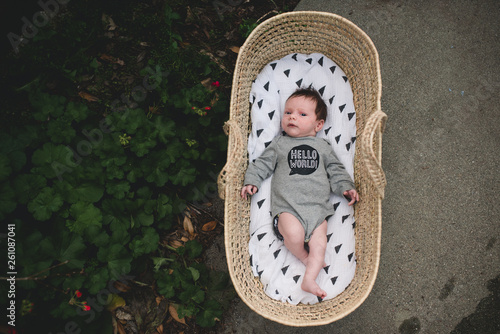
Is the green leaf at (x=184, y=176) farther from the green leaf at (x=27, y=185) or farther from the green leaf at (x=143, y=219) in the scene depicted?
the green leaf at (x=27, y=185)

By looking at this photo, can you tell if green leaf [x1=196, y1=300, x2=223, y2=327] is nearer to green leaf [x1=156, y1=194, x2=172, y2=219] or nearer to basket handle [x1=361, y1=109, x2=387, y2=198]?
green leaf [x1=156, y1=194, x2=172, y2=219]

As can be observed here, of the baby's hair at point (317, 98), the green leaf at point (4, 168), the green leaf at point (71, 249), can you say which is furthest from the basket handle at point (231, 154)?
the green leaf at point (4, 168)

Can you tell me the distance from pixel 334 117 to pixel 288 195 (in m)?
0.67

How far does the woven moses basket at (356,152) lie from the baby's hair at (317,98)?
239 millimetres

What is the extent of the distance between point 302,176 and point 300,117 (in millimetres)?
390

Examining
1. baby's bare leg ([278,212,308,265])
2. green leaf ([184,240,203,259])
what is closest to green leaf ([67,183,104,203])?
green leaf ([184,240,203,259])

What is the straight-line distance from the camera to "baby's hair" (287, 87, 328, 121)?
6.99ft

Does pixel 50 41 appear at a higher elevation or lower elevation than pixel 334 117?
higher

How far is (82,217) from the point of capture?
1.76m

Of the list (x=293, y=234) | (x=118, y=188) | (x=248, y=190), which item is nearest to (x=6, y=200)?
(x=118, y=188)

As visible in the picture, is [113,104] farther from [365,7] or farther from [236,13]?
[365,7]

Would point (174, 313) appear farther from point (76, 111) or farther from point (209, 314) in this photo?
point (76, 111)

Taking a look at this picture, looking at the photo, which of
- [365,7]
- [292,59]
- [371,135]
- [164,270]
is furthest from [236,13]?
[164,270]

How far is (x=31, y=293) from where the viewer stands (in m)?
1.68
